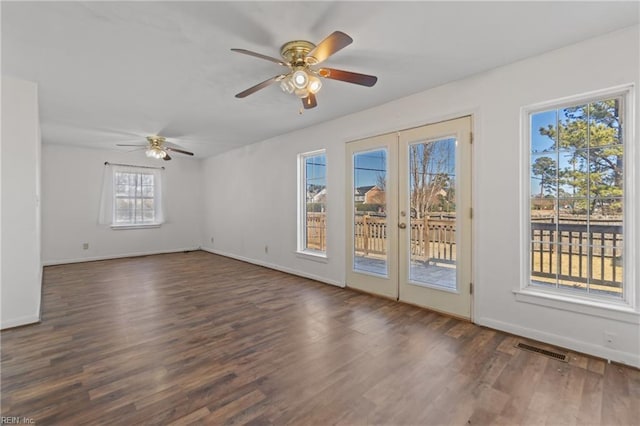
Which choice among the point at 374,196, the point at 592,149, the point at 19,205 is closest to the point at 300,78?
the point at 374,196

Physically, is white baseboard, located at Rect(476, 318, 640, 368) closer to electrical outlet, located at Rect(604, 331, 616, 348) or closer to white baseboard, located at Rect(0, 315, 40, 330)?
electrical outlet, located at Rect(604, 331, 616, 348)

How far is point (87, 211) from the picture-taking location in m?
6.54

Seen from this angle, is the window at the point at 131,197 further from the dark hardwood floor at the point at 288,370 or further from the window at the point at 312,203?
the window at the point at 312,203

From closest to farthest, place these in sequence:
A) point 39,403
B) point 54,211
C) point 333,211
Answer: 1. point 39,403
2. point 333,211
3. point 54,211

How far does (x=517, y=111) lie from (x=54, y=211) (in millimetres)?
8167

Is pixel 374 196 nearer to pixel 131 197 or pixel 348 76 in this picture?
pixel 348 76

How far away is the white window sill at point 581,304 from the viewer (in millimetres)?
2262

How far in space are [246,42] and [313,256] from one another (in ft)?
10.9

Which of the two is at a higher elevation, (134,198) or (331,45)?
Answer: (331,45)

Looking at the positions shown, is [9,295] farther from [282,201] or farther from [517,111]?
[517,111]

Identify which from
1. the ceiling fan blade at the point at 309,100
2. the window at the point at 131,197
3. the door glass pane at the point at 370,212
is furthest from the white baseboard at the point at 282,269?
the ceiling fan blade at the point at 309,100

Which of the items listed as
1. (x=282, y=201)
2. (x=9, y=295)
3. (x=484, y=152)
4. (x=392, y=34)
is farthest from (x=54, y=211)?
(x=484, y=152)

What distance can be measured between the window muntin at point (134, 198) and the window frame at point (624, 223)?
25.2 ft

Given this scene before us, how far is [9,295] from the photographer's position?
9.95 feet
